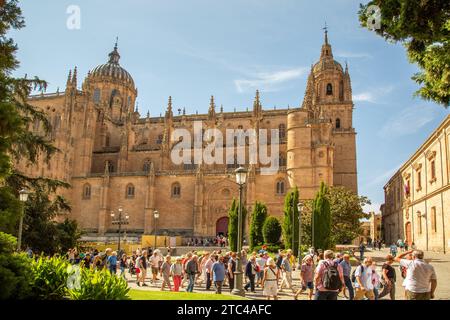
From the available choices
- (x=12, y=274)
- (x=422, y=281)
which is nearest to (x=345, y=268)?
(x=422, y=281)

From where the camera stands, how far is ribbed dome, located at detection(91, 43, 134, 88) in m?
65.3

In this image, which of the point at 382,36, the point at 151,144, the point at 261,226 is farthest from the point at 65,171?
the point at 382,36

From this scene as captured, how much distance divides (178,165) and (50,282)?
40.9m

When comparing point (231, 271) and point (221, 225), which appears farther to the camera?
point (221, 225)

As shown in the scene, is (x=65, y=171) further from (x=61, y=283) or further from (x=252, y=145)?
(x=61, y=283)

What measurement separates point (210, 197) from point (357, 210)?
18180 mm

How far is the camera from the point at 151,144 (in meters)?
55.8

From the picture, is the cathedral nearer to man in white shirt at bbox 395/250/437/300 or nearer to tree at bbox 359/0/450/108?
tree at bbox 359/0/450/108

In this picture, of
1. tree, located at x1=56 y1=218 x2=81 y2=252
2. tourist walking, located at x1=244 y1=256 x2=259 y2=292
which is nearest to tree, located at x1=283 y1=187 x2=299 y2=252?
tourist walking, located at x1=244 y1=256 x2=259 y2=292

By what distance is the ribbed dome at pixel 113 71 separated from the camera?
2571 inches

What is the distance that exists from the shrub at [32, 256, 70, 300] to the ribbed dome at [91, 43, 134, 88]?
59.2m

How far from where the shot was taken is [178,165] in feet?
165

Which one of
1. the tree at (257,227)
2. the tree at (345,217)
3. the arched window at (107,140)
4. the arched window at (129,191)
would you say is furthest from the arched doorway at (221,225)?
the arched window at (107,140)

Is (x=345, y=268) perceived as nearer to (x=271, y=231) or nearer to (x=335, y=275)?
(x=335, y=275)
